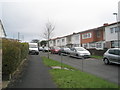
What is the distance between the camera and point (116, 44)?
86.8ft

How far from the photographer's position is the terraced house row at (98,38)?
2689 cm

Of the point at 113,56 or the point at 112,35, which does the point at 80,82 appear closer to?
the point at 113,56

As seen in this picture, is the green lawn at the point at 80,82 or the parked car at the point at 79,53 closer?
the green lawn at the point at 80,82

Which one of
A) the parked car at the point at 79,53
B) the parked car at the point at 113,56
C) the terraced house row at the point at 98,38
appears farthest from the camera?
the terraced house row at the point at 98,38

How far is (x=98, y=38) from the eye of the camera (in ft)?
117

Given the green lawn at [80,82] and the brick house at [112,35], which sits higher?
the brick house at [112,35]

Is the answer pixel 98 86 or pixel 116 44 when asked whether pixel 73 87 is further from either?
pixel 116 44

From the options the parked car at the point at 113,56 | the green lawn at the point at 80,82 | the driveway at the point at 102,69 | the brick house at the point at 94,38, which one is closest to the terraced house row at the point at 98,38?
the brick house at the point at 94,38

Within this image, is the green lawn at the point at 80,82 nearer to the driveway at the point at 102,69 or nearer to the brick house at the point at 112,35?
the driveway at the point at 102,69

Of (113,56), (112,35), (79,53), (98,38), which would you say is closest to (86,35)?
(98,38)

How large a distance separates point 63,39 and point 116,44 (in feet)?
111

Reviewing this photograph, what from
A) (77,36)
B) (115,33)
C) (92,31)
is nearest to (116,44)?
(115,33)

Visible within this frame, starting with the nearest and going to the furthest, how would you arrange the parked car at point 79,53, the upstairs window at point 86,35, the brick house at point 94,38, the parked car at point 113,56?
1. the parked car at point 113,56
2. the parked car at point 79,53
3. the brick house at point 94,38
4. the upstairs window at point 86,35

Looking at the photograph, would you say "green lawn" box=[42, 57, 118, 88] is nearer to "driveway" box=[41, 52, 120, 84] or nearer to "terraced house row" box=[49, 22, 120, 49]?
"driveway" box=[41, 52, 120, 84]
